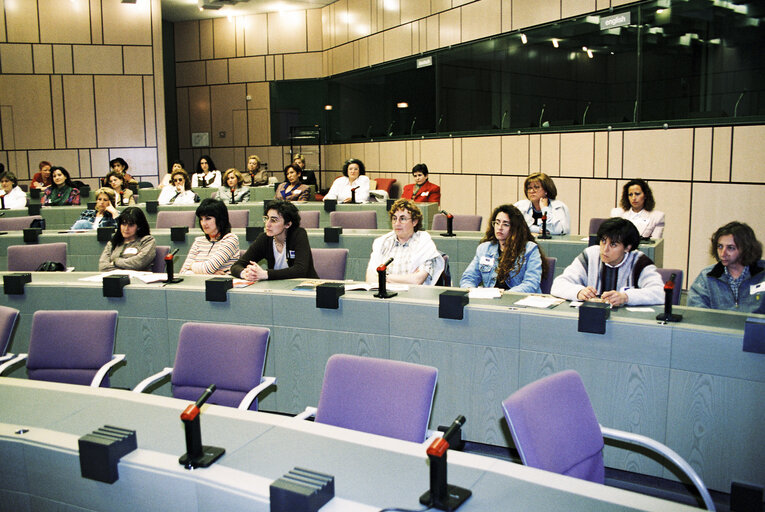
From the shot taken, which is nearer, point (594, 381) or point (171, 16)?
point (594, 381)

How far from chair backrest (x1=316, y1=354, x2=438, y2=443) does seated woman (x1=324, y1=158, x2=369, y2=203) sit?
20.8 ft

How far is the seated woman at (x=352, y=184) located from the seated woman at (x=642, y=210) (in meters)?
3.60

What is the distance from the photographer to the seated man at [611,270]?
3479 mm

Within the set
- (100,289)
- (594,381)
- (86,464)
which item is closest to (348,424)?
(86,464)

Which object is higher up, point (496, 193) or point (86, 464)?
point (496, 193)

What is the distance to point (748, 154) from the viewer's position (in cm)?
608

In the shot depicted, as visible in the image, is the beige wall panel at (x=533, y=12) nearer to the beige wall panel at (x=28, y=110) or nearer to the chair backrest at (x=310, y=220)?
the chair backrest at (x=310, y=220)

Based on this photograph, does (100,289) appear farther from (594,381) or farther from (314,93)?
(314,93)

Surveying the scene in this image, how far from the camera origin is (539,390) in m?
2.10

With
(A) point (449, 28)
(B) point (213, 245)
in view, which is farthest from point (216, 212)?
(A) point (449, 28)

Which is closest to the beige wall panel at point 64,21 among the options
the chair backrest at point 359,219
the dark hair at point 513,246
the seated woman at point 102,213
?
the seated woman at point 102,213

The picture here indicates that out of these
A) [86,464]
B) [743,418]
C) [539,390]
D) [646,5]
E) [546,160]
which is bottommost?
[743,418]

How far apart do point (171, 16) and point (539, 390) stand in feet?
49.1

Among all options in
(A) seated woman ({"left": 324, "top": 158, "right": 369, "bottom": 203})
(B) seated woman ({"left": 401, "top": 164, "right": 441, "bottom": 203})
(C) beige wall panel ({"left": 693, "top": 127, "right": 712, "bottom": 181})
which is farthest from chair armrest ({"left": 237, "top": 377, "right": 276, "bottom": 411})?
(B) seated woman ({"left": 401, "top": 164, "right": 441, "bottom": 203})
